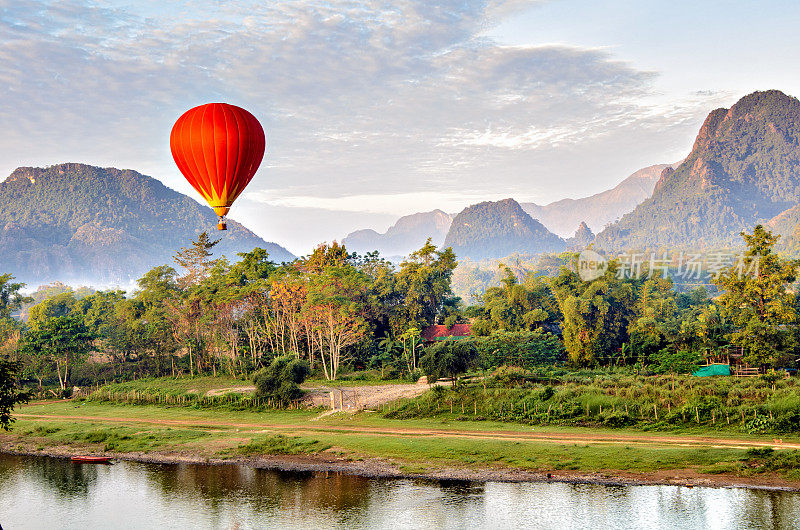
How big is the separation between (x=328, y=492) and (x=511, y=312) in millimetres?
26584

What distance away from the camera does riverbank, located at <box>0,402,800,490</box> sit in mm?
20234

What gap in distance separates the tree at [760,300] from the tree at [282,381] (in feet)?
71.9

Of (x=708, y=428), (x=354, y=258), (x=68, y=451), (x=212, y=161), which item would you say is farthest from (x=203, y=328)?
(x=708, y=428)

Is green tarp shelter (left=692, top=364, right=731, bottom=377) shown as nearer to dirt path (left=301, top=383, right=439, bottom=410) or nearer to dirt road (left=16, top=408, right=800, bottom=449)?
dirt road (left=16, top=408, right=800, bottom=449)

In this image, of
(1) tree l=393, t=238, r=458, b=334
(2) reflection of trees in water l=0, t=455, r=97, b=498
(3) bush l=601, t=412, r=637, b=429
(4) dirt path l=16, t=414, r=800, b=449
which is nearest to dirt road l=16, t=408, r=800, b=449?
(4) dirt path l=16, t=414, r=800, b=449

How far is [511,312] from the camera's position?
44969 millimetres

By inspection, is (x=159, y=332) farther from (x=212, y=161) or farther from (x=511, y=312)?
(x=212, y=161)

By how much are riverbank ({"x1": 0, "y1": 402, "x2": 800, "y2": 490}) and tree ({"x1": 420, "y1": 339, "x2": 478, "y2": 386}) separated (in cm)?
431

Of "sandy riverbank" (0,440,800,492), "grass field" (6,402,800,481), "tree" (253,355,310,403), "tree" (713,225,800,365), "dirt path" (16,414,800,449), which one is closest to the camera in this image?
"sandy riverbank" (0,440,800,492)

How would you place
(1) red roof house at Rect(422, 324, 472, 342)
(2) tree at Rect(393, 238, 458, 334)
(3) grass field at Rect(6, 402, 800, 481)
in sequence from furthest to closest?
(2) tree at Rect(393, 238, 458, 334), (1) red roof house at Rect(422, 324, 472, 342), (3) grass field at Rect(6, 402, 800, 481)

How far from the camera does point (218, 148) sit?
22.2 metres

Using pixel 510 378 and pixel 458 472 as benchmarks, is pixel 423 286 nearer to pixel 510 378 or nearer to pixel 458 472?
pixel 510 378

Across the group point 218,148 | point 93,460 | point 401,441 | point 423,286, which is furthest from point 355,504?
point 423,286

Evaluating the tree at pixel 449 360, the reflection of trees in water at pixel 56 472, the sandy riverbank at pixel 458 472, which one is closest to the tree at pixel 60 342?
the reflection of trees in water at pixel 56 472
